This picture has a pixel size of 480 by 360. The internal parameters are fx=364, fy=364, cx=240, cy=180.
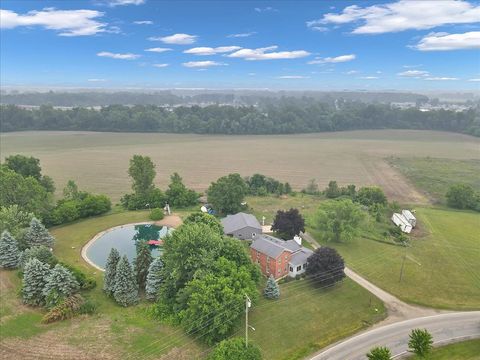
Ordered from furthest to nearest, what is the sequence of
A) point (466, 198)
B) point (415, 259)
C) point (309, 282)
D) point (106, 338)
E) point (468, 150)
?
1. point (468, 150)
2. point (466, 198)
3. point (415, 259)
4. point (309, 282)
5. point (106, 338)

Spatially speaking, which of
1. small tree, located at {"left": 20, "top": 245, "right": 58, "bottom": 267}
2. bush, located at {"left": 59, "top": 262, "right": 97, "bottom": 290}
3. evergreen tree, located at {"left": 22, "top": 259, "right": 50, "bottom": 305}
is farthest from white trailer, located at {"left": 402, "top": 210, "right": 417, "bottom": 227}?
evergreen tree, located at {"left": 22, "top": 259, "right": 50, "bottom": 305}

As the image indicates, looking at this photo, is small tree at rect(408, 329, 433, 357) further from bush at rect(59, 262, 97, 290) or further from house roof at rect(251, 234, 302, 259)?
bush at rect(59, 262, 97, 290)

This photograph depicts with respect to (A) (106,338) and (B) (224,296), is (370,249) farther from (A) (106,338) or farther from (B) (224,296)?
(A) (106,338)

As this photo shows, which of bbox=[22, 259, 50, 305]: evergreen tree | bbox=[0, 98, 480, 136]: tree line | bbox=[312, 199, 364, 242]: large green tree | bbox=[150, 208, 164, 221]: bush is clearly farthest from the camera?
bbox=[0, 98, 480, 136]: tree line

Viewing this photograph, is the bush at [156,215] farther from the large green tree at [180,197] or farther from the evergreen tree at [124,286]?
the evergreen tree at [124,286]

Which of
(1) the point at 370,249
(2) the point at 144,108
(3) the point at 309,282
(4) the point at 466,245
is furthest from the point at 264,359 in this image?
(2) the point at 144,108

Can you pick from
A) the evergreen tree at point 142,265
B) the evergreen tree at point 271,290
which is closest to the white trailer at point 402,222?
the evergreen tree at point 271,290
